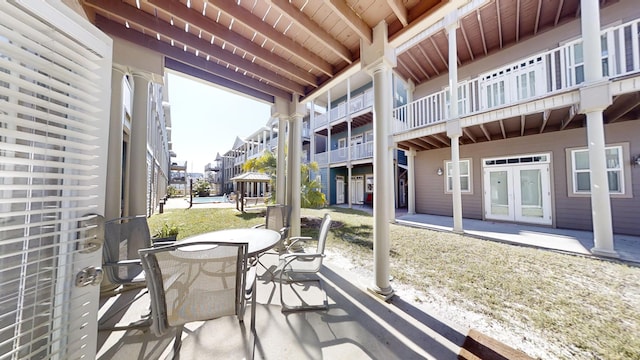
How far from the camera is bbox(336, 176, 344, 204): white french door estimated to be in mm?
14284

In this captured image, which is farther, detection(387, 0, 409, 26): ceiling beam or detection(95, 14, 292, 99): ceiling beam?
detection(95, 14, 292, 99): ceiling beam

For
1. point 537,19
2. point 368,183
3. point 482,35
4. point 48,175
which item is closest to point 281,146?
point 48,175

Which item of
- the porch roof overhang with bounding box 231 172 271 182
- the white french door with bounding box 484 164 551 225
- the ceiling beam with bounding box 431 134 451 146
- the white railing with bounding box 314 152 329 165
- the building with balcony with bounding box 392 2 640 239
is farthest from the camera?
the white railing with bounding box 314 152 329 165

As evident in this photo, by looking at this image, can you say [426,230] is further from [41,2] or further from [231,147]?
[231,147]

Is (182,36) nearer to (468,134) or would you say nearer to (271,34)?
(271,34)

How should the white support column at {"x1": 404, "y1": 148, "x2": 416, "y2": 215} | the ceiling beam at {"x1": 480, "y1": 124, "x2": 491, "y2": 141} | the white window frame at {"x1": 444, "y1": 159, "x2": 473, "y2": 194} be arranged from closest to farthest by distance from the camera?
the ceiling beam at {"x1": 480, "y1": 124, "x2": 491, "y2": 141} < the white window frame at {"x1": 444, "y1": 159, "x2": 473, "y2": 194} < the white support column at {"x1": 404, "y1": 148, "x2": 416, "y2": 215}

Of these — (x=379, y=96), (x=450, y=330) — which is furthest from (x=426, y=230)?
(x=379, y=96)

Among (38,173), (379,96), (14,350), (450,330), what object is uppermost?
(379,96)

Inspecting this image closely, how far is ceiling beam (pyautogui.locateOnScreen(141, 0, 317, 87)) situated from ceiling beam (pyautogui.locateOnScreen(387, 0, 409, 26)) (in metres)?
1.64

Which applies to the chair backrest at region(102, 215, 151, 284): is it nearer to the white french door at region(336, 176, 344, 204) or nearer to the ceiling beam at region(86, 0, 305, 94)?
the ceiling beam at region(86, 0, 305, 94)

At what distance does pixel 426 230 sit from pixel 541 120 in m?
4.30

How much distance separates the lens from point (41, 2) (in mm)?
847

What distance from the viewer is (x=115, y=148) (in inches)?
105

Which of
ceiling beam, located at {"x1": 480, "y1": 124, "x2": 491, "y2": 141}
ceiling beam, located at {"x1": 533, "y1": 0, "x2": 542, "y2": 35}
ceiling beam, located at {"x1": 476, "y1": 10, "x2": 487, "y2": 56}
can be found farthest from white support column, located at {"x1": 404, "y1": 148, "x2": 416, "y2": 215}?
ceiling beam, located at {"x1": 533, "y1": 0, "x2": 542, "y2": 35}
